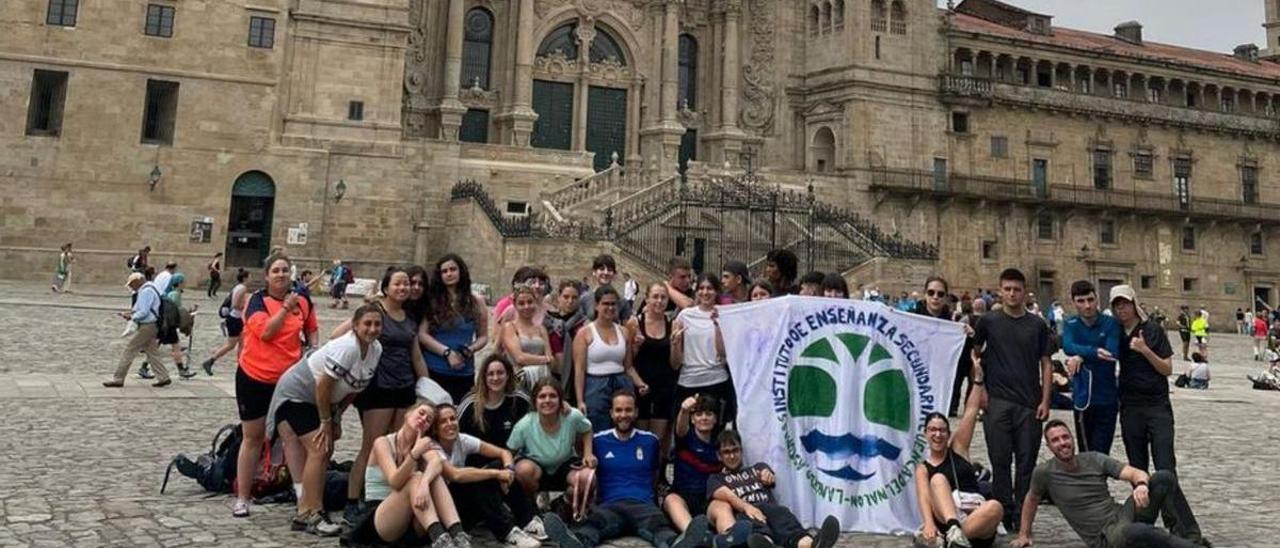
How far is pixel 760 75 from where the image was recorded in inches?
1773

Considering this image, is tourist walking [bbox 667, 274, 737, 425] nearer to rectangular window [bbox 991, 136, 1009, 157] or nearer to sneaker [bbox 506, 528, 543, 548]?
sneaker [bbox 506, 528, 543, 548]

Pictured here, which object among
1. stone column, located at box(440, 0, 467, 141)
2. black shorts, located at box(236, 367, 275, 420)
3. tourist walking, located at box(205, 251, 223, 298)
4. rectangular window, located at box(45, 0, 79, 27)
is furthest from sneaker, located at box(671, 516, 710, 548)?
stone column, located at box(440, 0, 467, 141)

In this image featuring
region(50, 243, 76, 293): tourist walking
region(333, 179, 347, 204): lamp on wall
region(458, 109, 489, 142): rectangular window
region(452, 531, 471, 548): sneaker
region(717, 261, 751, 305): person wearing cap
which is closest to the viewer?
region(452, 531, 471, 548): sneaker

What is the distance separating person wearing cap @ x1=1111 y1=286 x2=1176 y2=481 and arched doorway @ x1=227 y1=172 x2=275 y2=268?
2960cm

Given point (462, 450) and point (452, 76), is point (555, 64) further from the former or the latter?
point (462, 450)

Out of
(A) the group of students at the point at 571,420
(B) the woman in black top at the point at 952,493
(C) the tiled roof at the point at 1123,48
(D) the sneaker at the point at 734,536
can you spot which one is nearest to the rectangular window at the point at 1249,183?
(C) the tiled roof at the point at 1123,48

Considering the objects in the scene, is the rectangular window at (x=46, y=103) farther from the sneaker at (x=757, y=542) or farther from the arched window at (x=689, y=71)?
the sneaker at (x=757, y=542)

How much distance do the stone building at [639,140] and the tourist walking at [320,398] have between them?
21.6 metres

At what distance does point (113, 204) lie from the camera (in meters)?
30.6

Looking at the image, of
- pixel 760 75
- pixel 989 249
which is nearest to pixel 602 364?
pixel 760 75

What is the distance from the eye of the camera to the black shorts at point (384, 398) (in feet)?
23.8

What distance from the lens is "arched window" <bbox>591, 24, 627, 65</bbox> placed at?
141 ft

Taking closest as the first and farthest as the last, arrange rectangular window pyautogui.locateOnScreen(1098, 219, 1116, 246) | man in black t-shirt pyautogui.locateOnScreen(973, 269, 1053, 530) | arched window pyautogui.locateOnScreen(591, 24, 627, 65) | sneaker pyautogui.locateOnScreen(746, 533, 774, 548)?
sneaker pyautogui.locateOnScreen(746, 533, 774, 548) → man in black t-shirt pyautogui.locateOnScreen(973, 269, 1053, 530) → arched window pyautogui.locateOnScreen(591, 24, 627, 65) → rectangular window pyautogui.locateOnScreen(1098, 219, 1116, 246)

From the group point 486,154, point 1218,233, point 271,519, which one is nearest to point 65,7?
point 486,154
